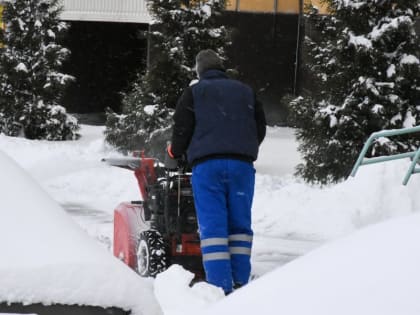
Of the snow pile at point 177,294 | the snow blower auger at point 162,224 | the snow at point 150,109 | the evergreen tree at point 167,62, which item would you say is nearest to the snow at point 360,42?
the evergreen tree at point 167,62

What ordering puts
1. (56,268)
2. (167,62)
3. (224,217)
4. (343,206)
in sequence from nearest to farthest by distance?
(56,268) → (224,217) → (343,206) → (167,62)

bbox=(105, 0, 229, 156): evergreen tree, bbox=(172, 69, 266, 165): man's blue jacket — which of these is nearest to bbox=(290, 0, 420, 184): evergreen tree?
bbox=(105, 0, 229, 156): evergreen tree

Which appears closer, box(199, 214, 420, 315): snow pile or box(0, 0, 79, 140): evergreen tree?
box(199, 214, 420, 315): snow pile

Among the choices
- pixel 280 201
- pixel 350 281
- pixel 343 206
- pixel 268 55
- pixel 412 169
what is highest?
pixel 350 281

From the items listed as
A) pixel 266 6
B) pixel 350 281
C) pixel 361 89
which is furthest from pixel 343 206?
pixel 266 6

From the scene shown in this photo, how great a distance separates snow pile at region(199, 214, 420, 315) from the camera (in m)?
2.34

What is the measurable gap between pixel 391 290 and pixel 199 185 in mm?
4171

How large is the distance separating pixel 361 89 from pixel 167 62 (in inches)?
157

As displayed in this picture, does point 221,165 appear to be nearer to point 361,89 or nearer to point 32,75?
point 361,89

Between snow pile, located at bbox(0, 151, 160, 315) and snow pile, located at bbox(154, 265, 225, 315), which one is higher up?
snow pile, located at bbox(0, 151, 160, 315)

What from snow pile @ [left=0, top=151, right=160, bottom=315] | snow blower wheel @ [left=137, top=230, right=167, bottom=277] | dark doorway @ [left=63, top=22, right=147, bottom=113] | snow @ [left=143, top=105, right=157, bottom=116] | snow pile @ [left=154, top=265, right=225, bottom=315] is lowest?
dark doorway @ [left=63, top=22, right=147, bottom=113]

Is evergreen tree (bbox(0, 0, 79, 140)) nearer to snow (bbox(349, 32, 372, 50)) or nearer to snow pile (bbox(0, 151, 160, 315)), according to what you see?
snow (bbox(349, 32, 372, 50))

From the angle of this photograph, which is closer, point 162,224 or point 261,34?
point 162,224

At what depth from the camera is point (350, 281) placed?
248 centimetres
